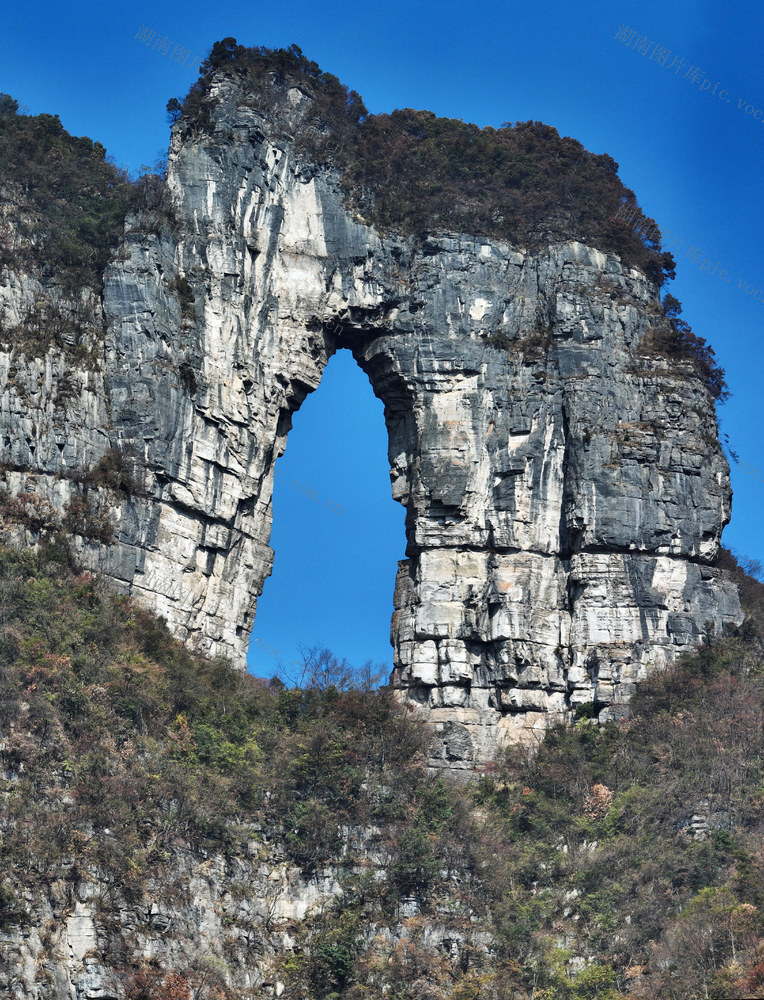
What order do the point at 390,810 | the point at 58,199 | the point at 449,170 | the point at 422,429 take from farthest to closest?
the point at 449,170 < the point at 58,199 < the point at 422,429 < the point at 390,810

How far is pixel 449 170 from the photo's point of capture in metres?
71.1

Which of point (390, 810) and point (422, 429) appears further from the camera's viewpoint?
point (422, 429)

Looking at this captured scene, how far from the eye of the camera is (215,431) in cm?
6231

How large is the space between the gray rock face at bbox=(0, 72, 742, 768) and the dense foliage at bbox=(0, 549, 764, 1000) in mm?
2620

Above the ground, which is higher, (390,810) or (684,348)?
(684,348)

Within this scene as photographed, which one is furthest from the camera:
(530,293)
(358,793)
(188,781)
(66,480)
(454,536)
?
(530,293)

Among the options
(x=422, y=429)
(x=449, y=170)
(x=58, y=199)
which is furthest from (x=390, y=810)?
(x=449, y=170)

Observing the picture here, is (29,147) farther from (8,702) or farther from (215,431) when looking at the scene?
(8,702)

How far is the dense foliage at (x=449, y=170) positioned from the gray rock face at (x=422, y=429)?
1034 mm

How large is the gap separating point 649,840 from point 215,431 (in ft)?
73.3

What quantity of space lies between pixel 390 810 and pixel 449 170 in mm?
29905

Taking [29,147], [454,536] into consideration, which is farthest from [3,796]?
[29,147]

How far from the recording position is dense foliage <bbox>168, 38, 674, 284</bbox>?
68688 millimetres

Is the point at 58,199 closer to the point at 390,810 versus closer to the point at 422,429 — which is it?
the point at 422,429
